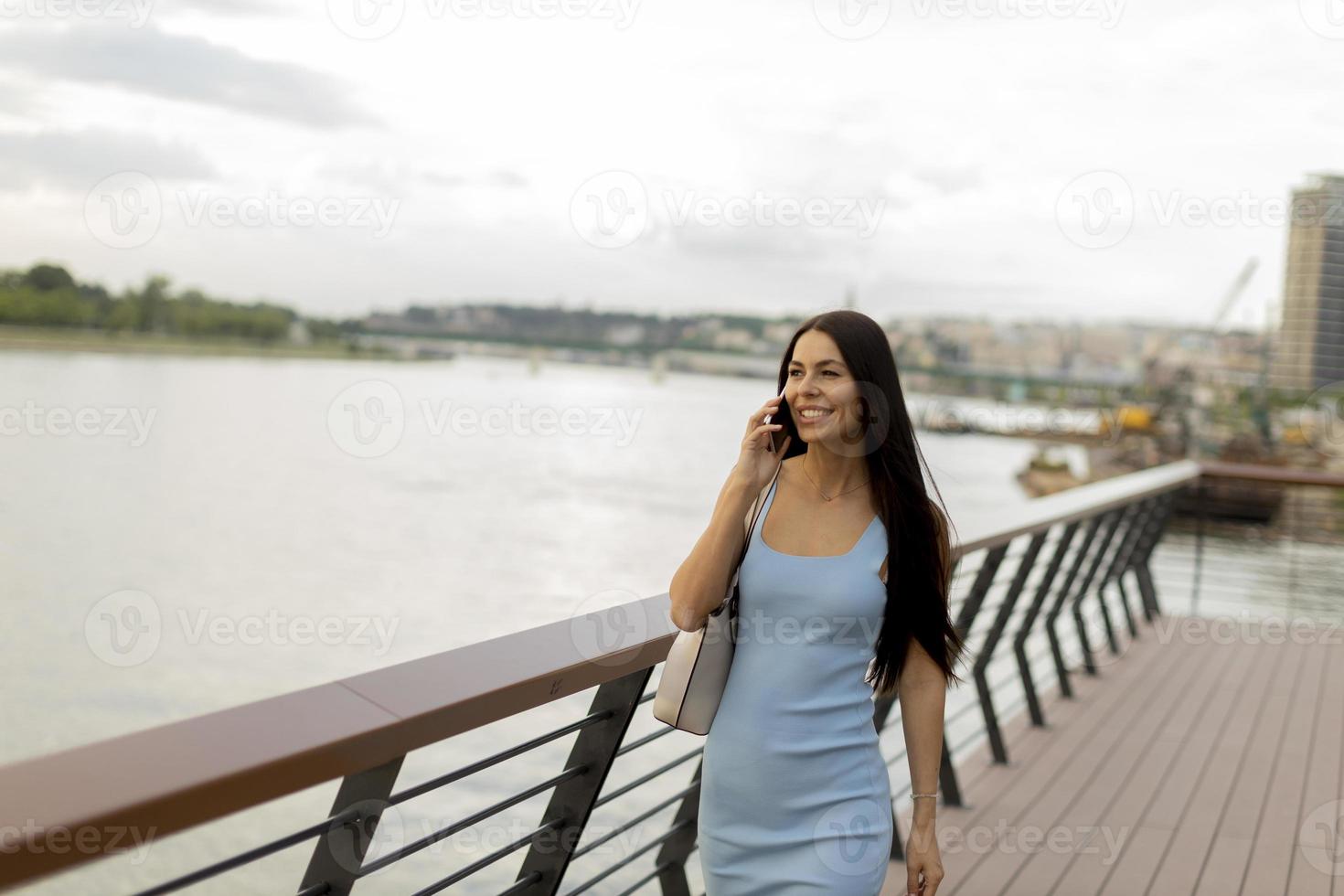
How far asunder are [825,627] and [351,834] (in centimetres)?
66

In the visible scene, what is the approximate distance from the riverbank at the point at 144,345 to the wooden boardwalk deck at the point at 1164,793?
127ft

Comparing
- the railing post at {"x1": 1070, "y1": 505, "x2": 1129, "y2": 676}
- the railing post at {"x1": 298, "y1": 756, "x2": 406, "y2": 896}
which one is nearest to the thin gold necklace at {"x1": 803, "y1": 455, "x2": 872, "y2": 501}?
the railing post at {"x1": 298, "y1": 756, "x2": 406, "y2": 896}

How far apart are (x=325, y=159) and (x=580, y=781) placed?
68.9 meters

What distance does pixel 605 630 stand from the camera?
1675mm

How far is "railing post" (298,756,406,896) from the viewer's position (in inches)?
47.0

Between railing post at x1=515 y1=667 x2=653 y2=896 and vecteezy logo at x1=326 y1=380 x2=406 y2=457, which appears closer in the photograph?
railing post at x1=515 y1=667 x2=653 y2=896

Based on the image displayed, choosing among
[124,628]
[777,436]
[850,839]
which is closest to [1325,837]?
[850,839]

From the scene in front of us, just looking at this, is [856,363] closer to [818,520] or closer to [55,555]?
[818,520]

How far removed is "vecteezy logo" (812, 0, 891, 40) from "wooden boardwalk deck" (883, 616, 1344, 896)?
272cm

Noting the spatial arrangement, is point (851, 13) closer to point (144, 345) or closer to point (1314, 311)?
point (1314, 311)

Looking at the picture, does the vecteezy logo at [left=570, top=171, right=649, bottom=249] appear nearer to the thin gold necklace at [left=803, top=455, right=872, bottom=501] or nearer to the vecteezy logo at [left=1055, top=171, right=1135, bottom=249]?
the vecteezy logo at [left=1055, top=171, right=1135, bottom=249]

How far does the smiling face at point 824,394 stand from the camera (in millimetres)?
1558

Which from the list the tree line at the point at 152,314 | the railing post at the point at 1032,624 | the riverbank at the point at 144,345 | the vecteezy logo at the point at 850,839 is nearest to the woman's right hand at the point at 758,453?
the vecteezy logo at the point at 850,839

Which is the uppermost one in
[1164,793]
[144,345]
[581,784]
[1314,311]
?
[1314,311]
